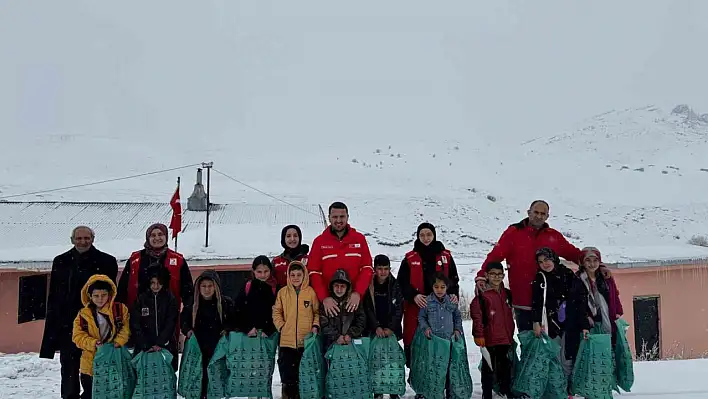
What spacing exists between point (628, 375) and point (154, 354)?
4.41m

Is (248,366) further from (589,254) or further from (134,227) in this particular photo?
(134,227)

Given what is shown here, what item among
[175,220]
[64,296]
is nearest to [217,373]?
[64,296]

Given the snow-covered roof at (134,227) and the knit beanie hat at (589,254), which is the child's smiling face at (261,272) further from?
the snow-covered roof at (134,227)

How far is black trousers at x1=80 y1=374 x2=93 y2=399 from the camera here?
175 inches

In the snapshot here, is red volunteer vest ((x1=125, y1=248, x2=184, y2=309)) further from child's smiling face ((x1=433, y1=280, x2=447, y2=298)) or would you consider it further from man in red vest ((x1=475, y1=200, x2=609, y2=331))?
man in red vest ((x1=475, y1=200, x2=609, y2=331))

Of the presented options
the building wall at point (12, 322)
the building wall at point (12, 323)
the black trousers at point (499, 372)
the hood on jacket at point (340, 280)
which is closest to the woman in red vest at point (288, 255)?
the hood on jacket at point (340, 280)

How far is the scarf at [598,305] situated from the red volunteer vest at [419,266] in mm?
1279

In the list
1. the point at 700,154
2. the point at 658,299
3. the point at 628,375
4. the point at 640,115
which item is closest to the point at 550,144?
the point at 700,154

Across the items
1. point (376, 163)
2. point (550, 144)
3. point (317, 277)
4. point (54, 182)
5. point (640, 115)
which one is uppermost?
point (640, 115)

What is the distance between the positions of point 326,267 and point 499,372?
194cm

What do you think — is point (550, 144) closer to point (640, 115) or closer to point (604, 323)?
point (640, 115)

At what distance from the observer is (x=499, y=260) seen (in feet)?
16.4

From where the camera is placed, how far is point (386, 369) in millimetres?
4480

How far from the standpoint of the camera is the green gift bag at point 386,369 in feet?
14.7
